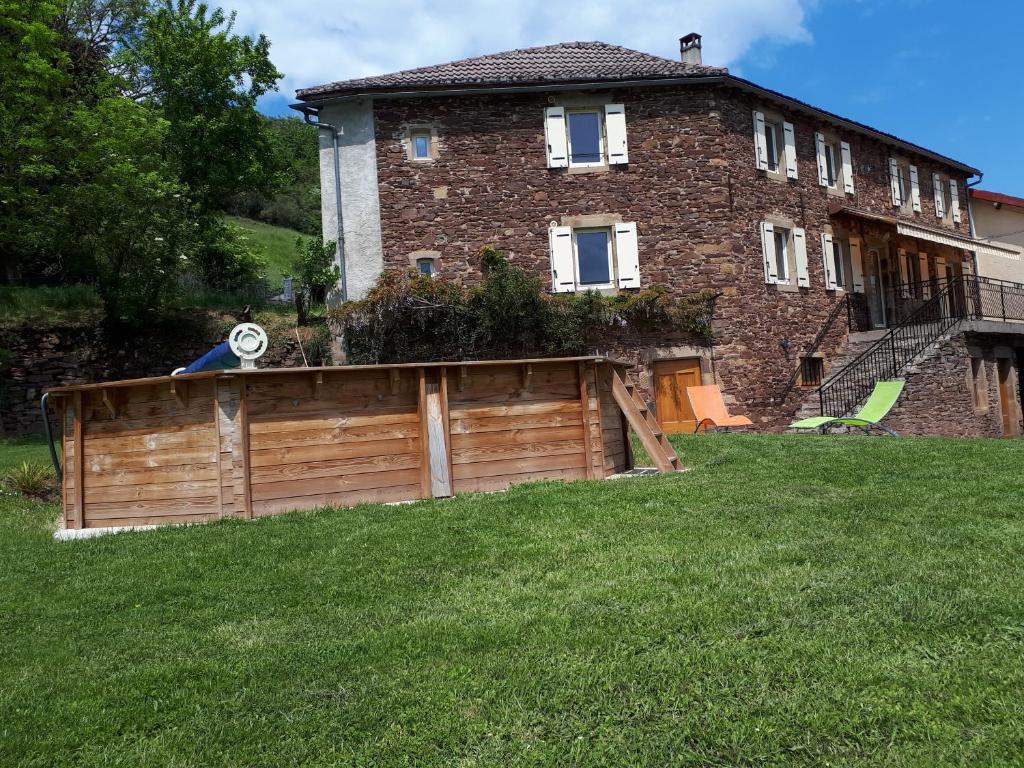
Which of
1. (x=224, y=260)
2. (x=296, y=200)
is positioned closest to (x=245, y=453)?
(x=224, y=260)

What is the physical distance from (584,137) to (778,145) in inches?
207

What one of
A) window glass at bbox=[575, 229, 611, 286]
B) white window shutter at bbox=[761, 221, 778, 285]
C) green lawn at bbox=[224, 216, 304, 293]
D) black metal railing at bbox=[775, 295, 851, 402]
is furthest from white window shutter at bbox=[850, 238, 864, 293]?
green lawn at bbox=[224, 216, 304, 293]

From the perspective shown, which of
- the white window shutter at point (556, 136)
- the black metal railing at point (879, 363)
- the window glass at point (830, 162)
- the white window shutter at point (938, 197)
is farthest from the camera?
the white window shutter at point (938, 197)

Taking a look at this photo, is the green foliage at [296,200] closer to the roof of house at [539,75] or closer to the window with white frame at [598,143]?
the roof of house at [539,75]

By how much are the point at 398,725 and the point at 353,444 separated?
5540 millimetres

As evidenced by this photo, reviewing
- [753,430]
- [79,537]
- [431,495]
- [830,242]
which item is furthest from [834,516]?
[830,242]

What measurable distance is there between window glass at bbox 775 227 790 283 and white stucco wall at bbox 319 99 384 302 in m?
9.69

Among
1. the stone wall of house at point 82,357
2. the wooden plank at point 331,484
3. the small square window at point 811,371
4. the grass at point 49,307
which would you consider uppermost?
the grass at point 49,307

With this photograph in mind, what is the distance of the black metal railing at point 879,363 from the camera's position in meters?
17.9

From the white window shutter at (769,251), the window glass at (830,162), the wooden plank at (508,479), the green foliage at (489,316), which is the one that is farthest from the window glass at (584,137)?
the wooden plank at (508,479)

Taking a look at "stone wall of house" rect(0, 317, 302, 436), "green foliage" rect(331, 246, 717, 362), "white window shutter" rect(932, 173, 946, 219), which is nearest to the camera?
"green foliage" rect(331, 246, 717, 362)

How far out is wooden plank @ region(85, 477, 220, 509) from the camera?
27.2 feet

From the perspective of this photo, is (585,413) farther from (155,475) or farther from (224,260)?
(224,260)

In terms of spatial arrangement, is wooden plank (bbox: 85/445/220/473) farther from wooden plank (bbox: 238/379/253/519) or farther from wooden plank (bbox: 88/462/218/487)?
wooden plank (bbox: 238/379/253/519)
